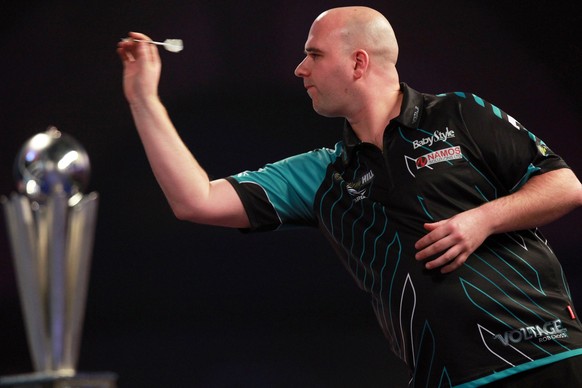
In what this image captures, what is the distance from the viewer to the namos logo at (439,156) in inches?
68.1

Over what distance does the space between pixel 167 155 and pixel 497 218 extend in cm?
65

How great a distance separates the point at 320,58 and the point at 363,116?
173mm

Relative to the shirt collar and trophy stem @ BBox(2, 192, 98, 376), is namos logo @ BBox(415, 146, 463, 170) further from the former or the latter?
trophy stem @ BBox(2, 192, 98, 376)

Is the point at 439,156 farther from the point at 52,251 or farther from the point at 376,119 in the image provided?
the point at 52,251

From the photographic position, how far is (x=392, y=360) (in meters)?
2.64

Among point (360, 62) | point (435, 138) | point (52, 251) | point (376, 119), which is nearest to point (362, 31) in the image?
point (360, 62)

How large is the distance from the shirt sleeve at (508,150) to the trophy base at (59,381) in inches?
46.4

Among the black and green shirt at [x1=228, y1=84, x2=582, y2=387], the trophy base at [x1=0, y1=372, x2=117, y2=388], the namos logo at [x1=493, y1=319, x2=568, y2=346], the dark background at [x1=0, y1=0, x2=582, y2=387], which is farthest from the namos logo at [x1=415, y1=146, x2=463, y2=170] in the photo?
the trophy base at [x1=0, y1=372, x2=117, y2=388]

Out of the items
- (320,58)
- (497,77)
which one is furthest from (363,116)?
(497,77)

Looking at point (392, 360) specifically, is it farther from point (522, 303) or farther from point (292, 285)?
point (522, 303)

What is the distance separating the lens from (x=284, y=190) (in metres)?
1.92

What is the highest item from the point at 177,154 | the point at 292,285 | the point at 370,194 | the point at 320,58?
the point at 320,58

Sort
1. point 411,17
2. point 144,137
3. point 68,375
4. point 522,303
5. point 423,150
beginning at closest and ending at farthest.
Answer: point 68,375
point 144,137
point 522,303
point 423,150
point 411,17

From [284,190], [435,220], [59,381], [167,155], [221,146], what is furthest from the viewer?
[221,146]
